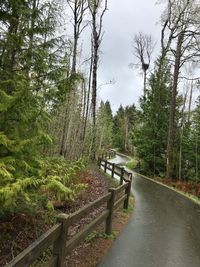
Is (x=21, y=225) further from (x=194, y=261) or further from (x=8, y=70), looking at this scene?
(x=194, y=261)

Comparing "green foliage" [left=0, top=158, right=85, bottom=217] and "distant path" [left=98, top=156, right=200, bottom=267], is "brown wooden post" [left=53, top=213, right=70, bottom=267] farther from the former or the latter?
"distant path" [left=98, top=156, right=200, bottom=267]

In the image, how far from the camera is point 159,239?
7488mm

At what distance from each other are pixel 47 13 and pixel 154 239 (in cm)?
596

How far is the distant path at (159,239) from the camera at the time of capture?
236 inches

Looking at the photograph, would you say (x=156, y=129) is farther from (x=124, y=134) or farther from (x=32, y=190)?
(x=124, y=134)

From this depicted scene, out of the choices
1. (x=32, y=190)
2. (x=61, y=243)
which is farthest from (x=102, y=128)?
(x=61, y=243)

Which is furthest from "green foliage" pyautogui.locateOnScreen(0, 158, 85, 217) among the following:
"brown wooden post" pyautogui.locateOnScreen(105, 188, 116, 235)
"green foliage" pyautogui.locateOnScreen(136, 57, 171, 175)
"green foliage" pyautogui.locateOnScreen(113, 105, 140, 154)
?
"green foliage" pyautogui.locateOnScreen(113, 105, 140, 154)

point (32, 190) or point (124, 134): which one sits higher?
point (124, 134)

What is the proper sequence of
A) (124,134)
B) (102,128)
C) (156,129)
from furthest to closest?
1. (124,134)
2. (102,128)
3. (156,129)

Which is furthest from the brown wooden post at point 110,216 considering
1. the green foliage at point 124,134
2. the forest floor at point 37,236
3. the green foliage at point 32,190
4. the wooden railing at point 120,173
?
the green foliage at point 124,134

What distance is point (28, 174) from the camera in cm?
570

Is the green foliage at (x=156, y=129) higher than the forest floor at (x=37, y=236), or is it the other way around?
the green foliage at (x=156, y=129)

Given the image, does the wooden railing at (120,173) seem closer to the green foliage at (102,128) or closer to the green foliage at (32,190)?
the green foliage at (32,190)

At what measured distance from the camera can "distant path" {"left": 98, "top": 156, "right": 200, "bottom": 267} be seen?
598cm
